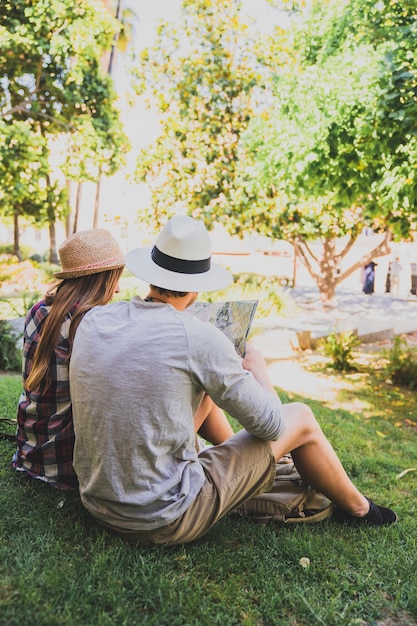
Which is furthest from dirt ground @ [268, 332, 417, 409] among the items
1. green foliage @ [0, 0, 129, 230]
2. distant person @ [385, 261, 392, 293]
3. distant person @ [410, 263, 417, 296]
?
distant person @ [385, 261, 392, 293]

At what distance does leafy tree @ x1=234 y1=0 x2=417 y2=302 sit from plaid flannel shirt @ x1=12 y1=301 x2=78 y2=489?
3771 mm

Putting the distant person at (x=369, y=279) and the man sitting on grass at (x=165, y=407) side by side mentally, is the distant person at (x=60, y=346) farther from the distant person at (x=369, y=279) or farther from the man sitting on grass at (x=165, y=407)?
the distant person at (x=369, y=279)

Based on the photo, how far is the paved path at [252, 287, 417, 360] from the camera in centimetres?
864

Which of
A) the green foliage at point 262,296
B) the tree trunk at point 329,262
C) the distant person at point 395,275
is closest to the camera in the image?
the green foliage at point 262,296

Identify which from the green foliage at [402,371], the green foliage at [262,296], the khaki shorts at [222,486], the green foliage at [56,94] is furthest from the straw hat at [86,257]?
the green foliage at [262,296]

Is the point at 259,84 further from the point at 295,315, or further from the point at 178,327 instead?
the point at 178,327

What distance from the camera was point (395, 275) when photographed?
1684 centimetres

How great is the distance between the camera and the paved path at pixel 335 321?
28.3ft

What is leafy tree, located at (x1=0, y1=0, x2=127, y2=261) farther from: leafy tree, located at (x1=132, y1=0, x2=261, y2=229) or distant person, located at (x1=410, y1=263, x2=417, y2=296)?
distant person, located at (x1=410, y1=263, x2=417, y2=296)

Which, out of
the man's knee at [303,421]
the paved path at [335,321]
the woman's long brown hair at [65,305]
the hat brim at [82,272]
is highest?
the hat brim at [82,272]

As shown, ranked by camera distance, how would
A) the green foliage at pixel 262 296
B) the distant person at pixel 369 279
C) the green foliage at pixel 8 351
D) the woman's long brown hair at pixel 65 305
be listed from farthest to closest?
1. the distant person at pixel 369 279
2. the green foliage at pixel 262 296
3. the green foliage at pixel 8 351
4. the woman's long brown hair at pixel 65 305

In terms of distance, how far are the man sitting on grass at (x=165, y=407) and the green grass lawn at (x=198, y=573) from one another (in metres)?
0.16

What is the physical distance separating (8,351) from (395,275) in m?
13.7

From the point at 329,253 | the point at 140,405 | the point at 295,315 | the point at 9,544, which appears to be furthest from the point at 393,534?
the point at 329,253
